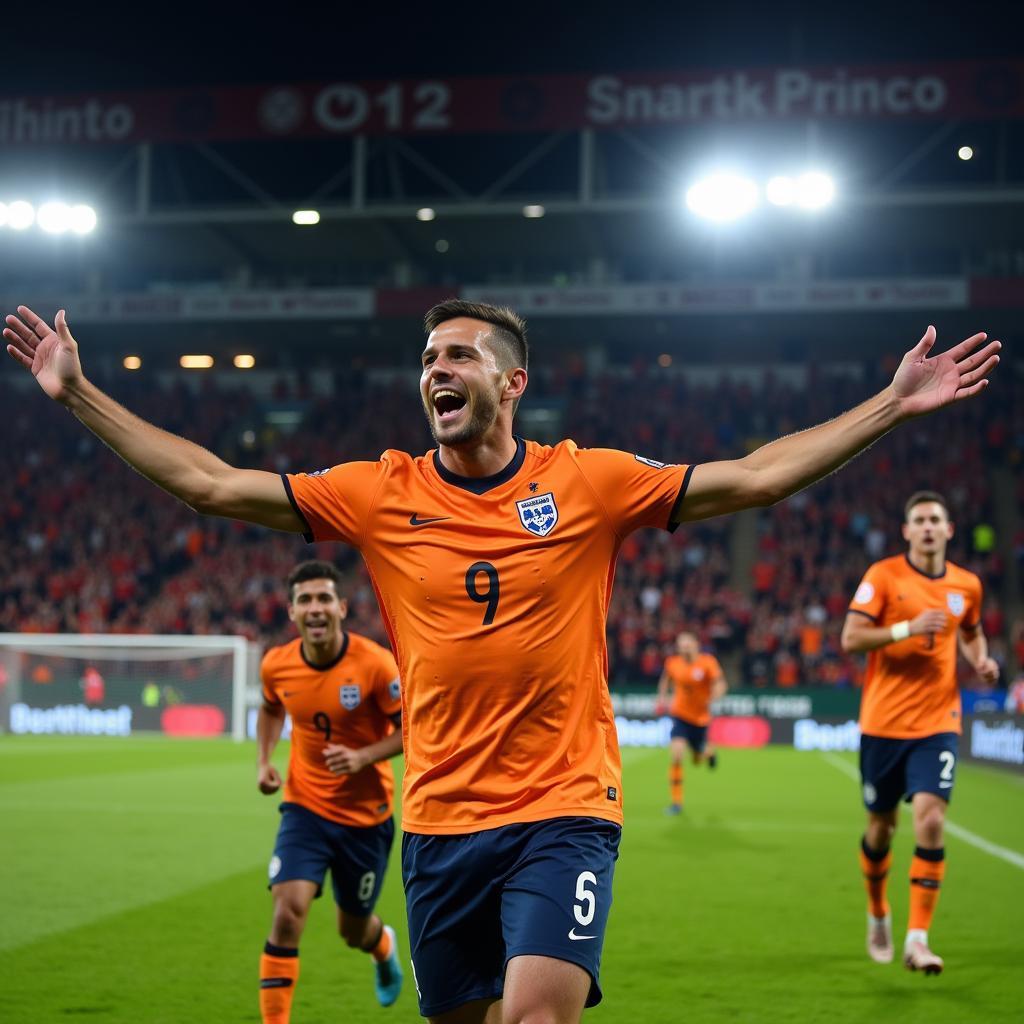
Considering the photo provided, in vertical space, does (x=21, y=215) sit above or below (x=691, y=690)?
above

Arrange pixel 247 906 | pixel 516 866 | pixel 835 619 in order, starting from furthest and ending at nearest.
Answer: pixel 835 619, pixel 247 906, pixel 516 866

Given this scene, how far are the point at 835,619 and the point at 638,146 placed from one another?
42.2 ft

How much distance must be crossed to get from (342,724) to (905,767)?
3.40 m

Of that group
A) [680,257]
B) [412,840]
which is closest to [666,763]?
[680,257]

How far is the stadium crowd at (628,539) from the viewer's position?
31.0m

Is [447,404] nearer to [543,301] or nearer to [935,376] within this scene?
[935,376]

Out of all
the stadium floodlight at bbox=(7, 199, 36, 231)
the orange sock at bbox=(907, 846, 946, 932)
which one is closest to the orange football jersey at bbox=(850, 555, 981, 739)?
the orange sock at bbox=(907, 846, 946, 932)

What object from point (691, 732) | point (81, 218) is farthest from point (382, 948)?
point (81, 218)

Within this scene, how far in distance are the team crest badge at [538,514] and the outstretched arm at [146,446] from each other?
642 millimetres

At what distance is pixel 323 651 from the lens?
704cm

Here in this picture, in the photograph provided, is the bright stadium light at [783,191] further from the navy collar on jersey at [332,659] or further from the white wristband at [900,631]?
the navy collar on jersey at [332,659]

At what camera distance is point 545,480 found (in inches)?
159

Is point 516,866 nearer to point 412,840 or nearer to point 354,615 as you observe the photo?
point 412,840

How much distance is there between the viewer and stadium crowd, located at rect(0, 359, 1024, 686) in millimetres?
30953
